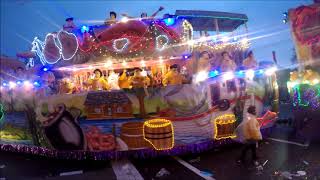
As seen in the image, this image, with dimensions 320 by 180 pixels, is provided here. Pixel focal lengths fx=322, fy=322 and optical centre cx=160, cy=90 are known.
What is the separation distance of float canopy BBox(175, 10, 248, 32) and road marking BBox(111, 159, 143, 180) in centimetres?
805

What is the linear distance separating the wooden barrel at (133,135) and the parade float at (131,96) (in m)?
0.03

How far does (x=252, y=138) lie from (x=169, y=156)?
259 cm

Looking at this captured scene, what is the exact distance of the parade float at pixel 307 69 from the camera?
1037 cm

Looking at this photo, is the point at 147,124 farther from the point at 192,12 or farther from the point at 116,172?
the point at 192,12

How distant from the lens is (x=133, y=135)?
28.4ft

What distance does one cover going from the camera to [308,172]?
6.79 metres

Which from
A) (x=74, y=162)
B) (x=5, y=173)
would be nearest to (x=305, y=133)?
(x=74, y=162)

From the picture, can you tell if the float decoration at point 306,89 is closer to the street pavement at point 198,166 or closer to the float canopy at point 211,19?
the street pavement at point 198,166

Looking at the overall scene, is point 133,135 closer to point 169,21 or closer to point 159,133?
point 159,133

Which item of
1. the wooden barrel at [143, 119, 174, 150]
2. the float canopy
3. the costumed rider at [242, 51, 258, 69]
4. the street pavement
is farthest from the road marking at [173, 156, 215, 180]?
the float canopy

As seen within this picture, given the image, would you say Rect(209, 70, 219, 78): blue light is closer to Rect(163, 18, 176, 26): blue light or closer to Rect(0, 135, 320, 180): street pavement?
Rect(0, 135, 320, 180): street pavement

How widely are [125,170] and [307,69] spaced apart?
7.40 m

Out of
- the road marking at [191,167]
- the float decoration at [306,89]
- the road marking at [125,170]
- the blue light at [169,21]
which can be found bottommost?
the road marking at [125,170]

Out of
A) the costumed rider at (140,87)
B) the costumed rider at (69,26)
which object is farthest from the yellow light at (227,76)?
the costumed rider at (69,26)
